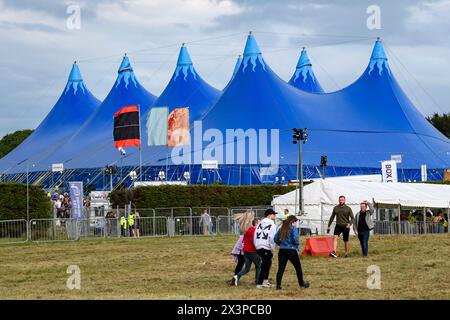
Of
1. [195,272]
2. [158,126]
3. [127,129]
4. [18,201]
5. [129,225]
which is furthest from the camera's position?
[127,129]

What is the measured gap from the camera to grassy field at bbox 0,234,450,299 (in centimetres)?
1468

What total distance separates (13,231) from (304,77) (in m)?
48.0

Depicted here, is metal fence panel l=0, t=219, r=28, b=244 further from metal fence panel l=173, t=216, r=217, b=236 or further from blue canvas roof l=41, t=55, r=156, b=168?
blue canvas roof l=41, t=55, r=156, b=168

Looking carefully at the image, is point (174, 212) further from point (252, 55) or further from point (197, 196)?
point (252, 55)

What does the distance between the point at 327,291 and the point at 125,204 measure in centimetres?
2363

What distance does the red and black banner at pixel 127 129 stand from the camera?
44562mm

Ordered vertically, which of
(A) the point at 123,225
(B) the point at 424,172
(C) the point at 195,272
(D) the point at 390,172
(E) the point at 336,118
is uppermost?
(E) the point at 336,118

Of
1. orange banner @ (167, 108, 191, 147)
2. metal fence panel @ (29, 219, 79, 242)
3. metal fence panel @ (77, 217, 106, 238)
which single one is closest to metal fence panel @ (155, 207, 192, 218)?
metal fence panel @ (77, 217, 106, 238)

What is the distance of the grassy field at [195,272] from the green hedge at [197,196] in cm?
1137

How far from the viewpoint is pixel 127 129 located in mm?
45000

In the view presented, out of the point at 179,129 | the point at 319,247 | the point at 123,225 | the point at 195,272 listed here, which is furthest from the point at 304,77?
the point at 195,272

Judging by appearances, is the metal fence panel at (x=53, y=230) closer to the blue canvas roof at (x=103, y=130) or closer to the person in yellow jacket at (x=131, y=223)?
the person in yellow jacket at (x=131, y=223)
